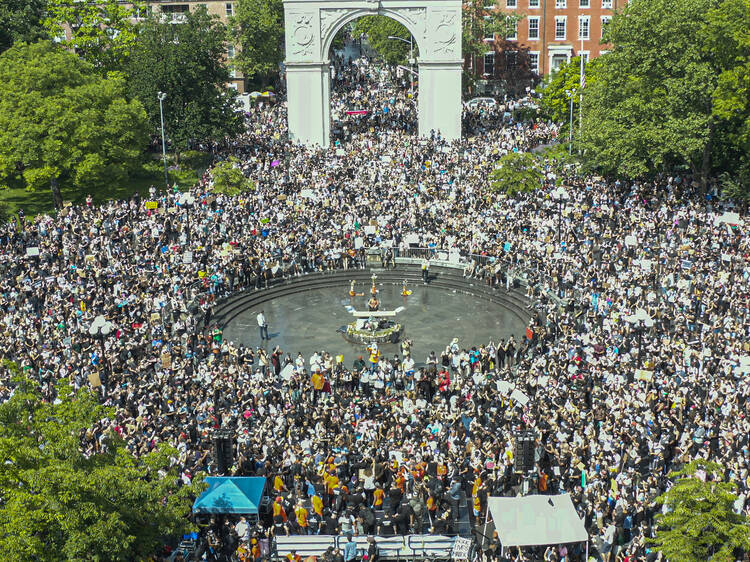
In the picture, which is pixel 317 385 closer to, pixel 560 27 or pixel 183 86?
pixel 183 86

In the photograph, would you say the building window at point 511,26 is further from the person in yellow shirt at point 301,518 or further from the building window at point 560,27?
the person in yellow shirt at point 301,518

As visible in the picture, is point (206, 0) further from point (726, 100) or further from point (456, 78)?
point (726, 100)

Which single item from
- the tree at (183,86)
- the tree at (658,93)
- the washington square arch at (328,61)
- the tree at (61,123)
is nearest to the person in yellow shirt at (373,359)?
the tree at (658,93)

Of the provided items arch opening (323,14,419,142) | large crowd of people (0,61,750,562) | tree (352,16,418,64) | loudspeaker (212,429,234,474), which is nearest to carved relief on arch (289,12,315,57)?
arch opening (323,14,419,142)

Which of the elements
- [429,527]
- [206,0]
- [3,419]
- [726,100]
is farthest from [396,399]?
[206,0]

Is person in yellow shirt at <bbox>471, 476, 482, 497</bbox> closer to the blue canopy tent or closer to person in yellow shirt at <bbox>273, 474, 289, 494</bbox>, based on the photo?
person in yellow shirt at <bbox>273, 474, 289, 494</bbox>
